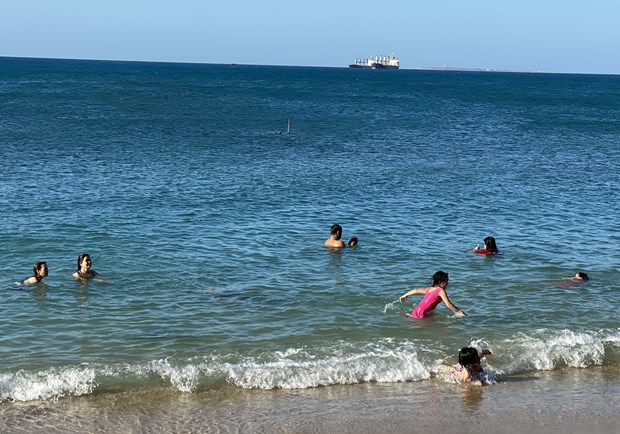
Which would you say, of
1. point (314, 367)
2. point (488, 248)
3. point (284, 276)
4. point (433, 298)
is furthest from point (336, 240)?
point (314, 367)

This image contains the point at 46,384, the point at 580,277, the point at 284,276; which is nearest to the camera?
the point at 46,384

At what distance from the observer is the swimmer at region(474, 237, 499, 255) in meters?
22.2

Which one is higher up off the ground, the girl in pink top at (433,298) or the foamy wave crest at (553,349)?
the girl in pink top at (433,298)

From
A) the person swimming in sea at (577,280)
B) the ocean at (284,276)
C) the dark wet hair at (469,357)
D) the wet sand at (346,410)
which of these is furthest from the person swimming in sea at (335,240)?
the dark wet hair at (469,357)

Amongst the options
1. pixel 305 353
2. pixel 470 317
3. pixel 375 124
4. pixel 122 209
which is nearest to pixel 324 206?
pixel 122 209

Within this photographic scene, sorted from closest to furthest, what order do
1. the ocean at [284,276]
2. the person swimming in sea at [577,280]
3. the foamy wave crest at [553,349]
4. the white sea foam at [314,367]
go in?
the white sea foam at [314,367] → the ocean at [284,276] → the foamy wave crest at [553,349] → the person swimming in sea at [577,280]

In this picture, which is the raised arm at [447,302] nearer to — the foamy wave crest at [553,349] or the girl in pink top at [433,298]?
the girl in pink top at [433,298]

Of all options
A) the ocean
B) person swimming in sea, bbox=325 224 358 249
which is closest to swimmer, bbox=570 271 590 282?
the ocean

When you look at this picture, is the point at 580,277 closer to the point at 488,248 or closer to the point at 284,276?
the point at 488,248

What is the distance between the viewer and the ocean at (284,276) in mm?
13586

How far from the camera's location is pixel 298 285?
1950 centimetres

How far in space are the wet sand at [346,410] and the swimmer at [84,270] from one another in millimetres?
6431

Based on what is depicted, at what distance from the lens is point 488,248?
73.2 feet

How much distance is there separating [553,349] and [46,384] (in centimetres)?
863
